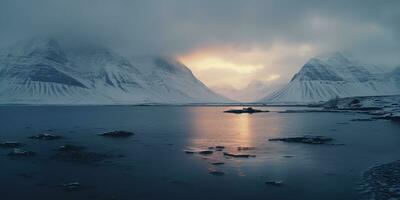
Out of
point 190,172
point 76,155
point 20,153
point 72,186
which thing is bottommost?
point 72,186

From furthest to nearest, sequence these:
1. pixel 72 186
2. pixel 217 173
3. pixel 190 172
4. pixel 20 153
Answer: pixel 20 153 < pixel 190 172 < pixel 217 173 < pixel 72 186

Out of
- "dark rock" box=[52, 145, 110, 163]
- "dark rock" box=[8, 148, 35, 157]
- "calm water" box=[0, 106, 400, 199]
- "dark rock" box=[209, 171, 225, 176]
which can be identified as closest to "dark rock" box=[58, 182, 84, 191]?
"calm water" box=[0, 106, 400, 199]

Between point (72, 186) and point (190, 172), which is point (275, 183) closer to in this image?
point (190, 172)

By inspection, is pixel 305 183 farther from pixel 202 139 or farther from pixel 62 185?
pixel 202 139

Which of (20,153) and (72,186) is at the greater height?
(20,153)

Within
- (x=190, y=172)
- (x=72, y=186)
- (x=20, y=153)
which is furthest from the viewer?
(x=20, y=153)

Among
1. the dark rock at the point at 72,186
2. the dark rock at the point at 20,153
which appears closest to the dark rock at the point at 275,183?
the dark rock at the point at 72,186

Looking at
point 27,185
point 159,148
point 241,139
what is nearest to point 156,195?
point 27,185

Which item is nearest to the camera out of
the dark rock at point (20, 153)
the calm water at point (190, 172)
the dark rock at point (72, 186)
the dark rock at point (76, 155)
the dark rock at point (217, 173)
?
the calm water at point (190, 172)

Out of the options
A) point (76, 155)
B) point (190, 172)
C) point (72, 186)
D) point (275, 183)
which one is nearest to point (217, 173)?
point (190, 172)

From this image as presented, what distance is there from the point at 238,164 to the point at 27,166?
A: 2563 centimetres

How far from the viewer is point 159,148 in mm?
66938

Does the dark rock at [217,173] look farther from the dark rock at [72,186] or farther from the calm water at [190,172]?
the dark rock at [72,186]

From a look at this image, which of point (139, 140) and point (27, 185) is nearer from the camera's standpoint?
point (27, 185)
